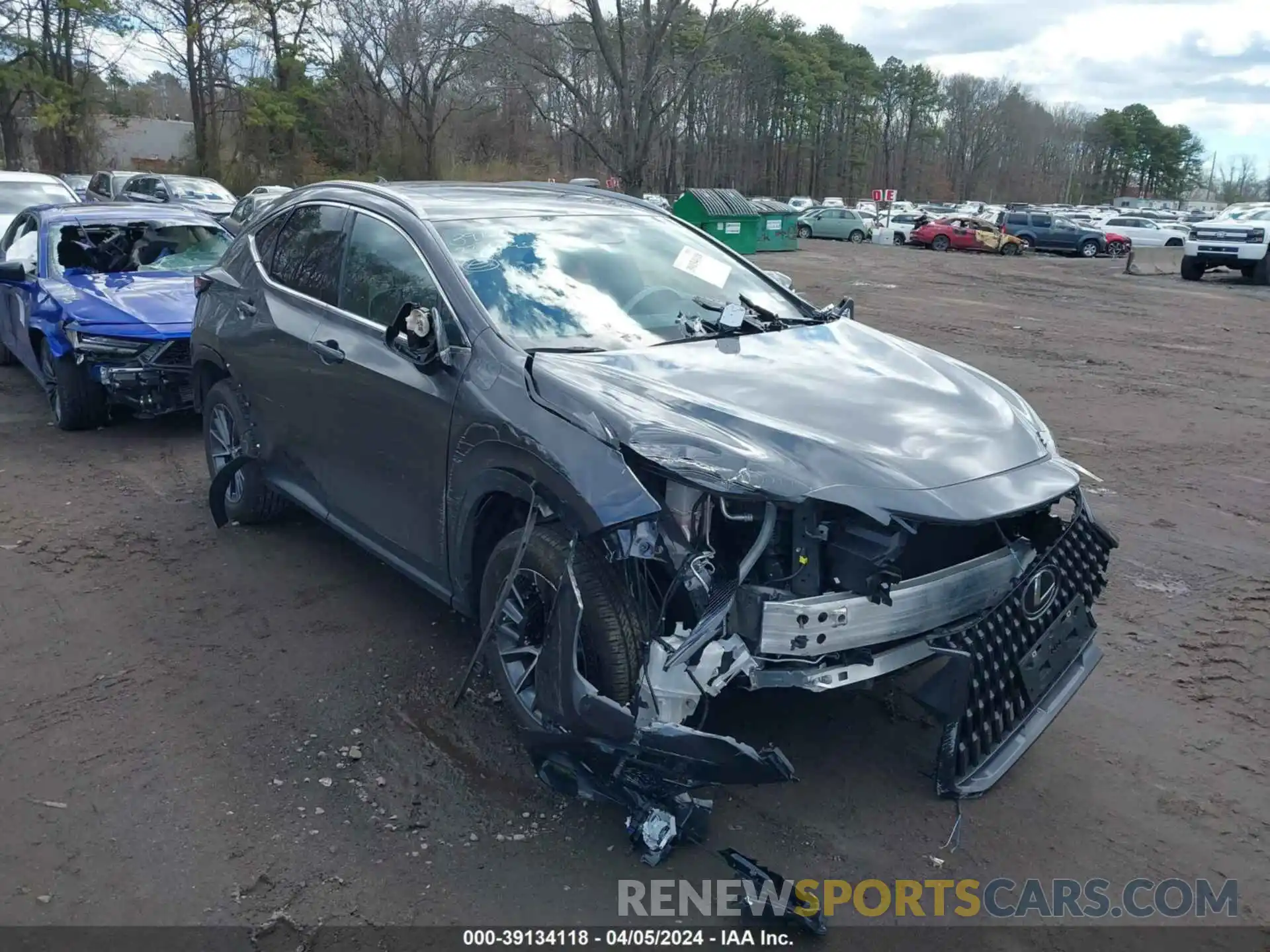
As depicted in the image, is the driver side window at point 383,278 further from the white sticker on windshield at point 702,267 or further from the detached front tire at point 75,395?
the detached front tire at point 75,395

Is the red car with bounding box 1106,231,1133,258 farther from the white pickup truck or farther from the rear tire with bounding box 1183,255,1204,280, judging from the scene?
the white pickup truck

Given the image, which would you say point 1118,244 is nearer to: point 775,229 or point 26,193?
point 775,229

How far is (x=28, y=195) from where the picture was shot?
46.2 feet

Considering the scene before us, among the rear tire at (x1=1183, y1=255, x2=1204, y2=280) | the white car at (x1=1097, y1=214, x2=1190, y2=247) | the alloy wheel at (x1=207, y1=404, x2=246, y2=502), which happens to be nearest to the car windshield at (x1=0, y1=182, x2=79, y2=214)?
the alloy wheel at (x1=207, y1=404, x2=246, y2=502)

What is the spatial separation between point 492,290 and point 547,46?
19.9 metres

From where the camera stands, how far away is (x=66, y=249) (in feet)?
28.8

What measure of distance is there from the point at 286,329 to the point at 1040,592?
3.61 metres

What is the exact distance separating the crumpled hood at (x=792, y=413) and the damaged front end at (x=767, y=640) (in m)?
0.12

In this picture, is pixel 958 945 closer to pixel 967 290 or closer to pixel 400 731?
pixel 400 731

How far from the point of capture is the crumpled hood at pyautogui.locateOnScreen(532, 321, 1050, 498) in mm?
3168

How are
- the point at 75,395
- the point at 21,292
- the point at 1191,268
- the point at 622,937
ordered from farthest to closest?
the point at 1191,268
the point at 21,292
the point at 75,395
the point at 622,937

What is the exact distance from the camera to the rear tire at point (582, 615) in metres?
3.23

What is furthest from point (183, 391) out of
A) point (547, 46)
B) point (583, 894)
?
point (547, 46)

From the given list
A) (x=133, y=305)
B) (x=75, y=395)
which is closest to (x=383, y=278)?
(x=133, y=305)
